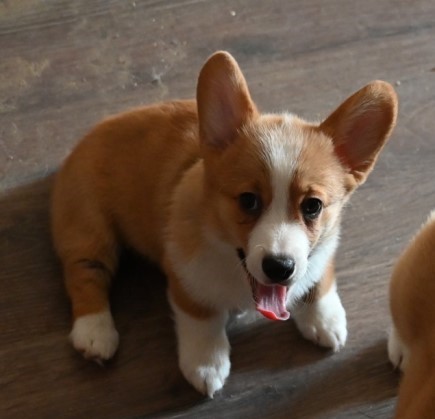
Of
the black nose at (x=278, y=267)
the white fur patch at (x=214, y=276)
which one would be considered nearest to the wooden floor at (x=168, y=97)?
the white fur patch at (x=214, y=276)

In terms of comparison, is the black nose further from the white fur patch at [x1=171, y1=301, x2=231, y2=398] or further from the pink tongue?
the white fur patch at [x1=171, y1=301, x2=231, y2=398]

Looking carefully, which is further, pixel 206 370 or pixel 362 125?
pixel 206 370

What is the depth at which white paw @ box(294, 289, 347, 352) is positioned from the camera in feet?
6.38

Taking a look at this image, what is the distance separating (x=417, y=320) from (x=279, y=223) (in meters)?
0.36

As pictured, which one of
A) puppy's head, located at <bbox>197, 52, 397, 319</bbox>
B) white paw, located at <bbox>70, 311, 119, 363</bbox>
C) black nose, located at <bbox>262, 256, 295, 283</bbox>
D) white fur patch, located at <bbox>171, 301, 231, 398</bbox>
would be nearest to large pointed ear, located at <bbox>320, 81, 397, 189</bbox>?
puppy's head, located at <bbox>197, 52, 397, 319</bbox>

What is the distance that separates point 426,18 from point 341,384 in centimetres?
128

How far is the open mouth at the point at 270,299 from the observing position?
5.59 feet

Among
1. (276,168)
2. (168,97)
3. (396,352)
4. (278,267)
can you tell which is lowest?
(396,352)

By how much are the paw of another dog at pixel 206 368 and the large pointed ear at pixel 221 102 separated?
0.50m

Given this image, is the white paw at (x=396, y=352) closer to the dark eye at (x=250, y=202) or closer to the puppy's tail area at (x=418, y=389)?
the puppy's tail area at (x=418, y=389)

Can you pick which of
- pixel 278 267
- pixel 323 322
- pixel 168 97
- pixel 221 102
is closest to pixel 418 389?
pixel 278 267

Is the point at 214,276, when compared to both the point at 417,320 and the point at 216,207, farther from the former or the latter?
the point at 417,320

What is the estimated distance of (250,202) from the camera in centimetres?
159

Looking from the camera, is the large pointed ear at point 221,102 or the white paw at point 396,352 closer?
the large pointed ear at point 221,102
